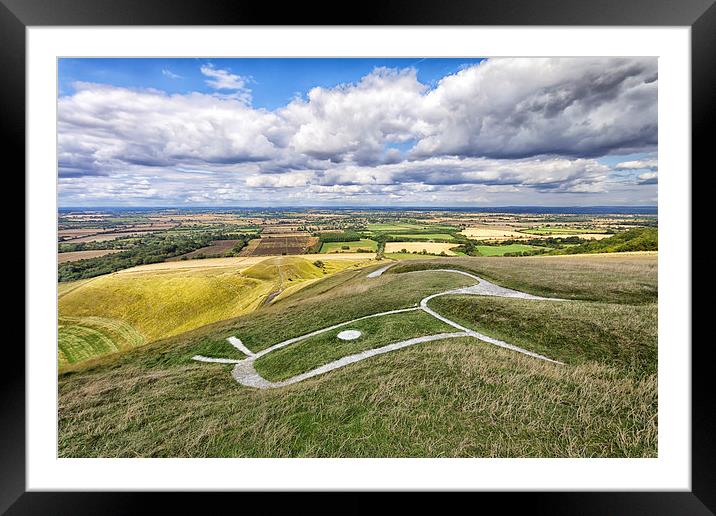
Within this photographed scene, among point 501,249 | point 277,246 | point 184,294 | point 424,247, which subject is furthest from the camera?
point 184,294

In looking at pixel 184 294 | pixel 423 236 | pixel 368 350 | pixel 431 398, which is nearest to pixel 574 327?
pixel 431 398

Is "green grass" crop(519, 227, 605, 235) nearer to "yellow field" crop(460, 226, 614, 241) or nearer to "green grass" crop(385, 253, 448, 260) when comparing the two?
"yellow field" crop(460, 226, 614, 241)

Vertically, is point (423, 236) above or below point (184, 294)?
above

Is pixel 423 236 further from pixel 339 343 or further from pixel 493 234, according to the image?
pixel 339 343

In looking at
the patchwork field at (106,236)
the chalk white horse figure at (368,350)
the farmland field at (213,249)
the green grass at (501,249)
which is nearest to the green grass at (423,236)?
the green grass at (501,249)

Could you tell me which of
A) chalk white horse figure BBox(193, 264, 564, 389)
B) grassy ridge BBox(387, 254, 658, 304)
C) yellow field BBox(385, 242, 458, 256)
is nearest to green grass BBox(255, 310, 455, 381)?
chalk white horse figure BBox(193, 264, 564, 389)

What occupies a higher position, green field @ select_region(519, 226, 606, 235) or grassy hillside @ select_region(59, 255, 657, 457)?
green field @ select_region(519, 226, 606, 235)
